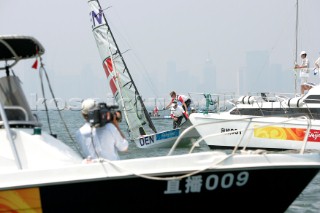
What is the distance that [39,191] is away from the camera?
827 centimetres

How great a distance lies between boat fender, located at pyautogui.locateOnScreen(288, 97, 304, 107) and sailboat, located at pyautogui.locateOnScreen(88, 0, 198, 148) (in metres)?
8.25

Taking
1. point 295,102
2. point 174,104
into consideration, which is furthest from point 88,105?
point 174,104

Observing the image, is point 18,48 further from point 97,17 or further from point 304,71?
point 97,17

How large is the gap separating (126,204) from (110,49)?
77.4ft

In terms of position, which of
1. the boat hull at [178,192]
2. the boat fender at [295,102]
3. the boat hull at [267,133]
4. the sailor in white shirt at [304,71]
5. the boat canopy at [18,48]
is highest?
the boat canopy at [18,48]

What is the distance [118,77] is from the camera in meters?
31.5

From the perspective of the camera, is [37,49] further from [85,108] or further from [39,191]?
[39,191]

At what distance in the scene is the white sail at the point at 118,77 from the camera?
1234 inches

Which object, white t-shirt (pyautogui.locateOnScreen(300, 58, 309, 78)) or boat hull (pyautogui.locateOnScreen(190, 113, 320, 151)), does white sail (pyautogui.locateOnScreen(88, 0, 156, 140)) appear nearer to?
boat hull (pyautogui.locateOnScreen(190, 113, 320, 151))

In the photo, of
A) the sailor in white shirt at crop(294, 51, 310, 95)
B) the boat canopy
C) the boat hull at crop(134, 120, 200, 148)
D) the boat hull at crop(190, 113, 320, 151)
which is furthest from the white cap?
the boat hull at crop(134, 120, 200, 148)

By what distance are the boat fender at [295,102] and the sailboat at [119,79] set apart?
8.25 meters

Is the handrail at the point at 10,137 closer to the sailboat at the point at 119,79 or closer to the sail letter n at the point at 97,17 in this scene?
the sailboat at the point at 119,79

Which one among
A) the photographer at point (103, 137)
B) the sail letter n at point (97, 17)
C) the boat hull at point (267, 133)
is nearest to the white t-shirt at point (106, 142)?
the photographer at point (103, 137)

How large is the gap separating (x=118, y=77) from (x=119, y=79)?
111 mm
